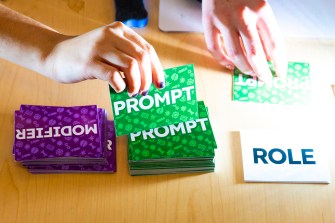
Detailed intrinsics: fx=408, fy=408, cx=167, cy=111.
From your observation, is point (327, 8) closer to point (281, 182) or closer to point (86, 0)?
point (281, 182)

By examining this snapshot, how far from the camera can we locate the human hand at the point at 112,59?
854 millimetres

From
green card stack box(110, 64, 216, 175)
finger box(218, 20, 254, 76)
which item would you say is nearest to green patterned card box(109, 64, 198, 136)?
green card stack box(110, 64, 216, 175)

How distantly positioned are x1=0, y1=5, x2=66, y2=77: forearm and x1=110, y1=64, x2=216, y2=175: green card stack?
0.68 ft

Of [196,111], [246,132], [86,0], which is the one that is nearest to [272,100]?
[246,132]

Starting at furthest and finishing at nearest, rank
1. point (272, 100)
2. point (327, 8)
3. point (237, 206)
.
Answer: point (327, 8) → point (272, 100) → point (237, 206)

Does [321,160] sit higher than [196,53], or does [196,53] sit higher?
[196,53]

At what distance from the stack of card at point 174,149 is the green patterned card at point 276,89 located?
0.15 m

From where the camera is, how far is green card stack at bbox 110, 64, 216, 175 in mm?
903

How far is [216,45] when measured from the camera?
3.48ft

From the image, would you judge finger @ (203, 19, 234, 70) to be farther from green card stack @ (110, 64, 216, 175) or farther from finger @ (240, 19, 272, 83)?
green card stack @ (110, 64, 216, 175)

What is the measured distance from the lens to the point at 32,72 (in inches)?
41.5

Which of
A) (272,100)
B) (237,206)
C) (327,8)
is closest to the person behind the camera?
(237,206)

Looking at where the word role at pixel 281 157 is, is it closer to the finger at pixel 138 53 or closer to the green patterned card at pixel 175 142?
the green patterned card at pixel 175 142

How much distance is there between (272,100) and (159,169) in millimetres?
338
